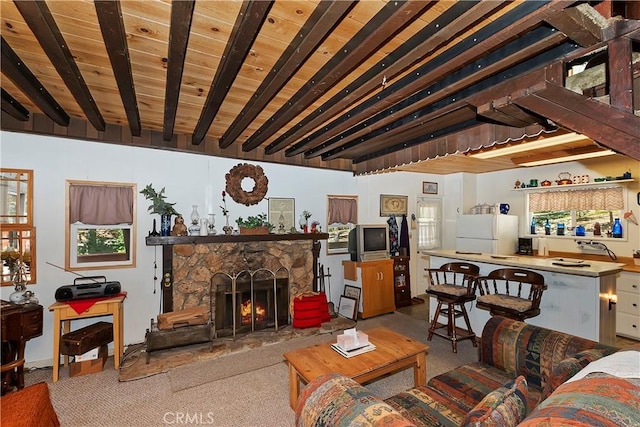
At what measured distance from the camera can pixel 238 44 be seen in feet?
5.23

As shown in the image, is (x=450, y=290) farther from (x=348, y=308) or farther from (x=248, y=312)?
(x=248, y=312)

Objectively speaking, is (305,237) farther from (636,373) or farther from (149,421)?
(636,373)

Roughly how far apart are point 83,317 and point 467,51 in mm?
3973

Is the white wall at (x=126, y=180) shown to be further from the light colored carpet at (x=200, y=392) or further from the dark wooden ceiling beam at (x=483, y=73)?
the dark wooden ceiling beam at (x=483, y=73)

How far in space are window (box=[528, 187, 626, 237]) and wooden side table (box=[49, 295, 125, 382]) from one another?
6564mm

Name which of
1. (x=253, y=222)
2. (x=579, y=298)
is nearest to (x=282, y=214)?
(x=253, y=222)

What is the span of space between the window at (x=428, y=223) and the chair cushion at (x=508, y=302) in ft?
9.93

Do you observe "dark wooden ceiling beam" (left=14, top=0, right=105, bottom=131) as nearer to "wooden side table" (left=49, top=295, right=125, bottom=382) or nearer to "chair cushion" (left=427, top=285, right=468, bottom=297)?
"wooden side table" (left=49, top=295, right=125, bottom=382)

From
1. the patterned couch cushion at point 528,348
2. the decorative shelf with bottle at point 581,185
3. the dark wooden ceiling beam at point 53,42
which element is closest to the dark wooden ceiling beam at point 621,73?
the patterned couch cushion at point 528,348

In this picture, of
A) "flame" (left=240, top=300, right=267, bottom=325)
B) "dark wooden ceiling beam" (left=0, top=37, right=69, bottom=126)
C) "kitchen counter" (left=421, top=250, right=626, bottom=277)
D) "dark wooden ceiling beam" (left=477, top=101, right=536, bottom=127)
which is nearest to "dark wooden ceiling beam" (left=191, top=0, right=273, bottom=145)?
"dark wooden ceiling beam" (left=0, top=37, right=69, bottom=126)

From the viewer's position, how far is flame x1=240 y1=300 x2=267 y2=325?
4.09m

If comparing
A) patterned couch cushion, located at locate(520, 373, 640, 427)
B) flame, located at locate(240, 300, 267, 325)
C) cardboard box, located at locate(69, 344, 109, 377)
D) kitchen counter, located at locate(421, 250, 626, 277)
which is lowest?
cardboard box, located at locate(69, 344, 109, 377)

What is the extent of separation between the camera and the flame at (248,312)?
4.09 meters

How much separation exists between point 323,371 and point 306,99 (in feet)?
6.65
